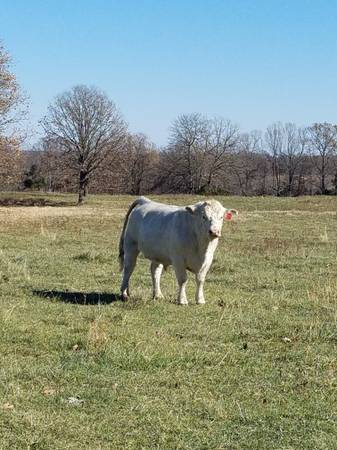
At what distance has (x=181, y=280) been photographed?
40.3ft

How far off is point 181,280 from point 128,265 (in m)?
1.57

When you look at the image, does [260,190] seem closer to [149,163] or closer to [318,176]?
[318,176]

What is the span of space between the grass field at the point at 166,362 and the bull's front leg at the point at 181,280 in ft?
1.21

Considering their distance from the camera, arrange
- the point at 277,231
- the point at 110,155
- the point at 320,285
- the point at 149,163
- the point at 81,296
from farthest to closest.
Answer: the point at 149,163 → the point at 110,155 → the point at 277,231 → the point at 320,285 → the point at 81,296

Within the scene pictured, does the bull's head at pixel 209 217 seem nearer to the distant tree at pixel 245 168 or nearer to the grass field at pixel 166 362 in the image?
the grass field at pixel 166 362

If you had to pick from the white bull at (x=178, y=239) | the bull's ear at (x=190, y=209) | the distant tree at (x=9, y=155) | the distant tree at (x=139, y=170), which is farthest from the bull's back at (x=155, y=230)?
the distant tree at (x=139, y=170)

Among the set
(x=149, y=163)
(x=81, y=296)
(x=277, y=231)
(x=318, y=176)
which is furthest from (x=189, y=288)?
(x=318, y=176)

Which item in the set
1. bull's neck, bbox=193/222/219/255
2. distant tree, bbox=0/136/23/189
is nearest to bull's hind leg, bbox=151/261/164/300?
bull's neck, bbox=193/222/219/255

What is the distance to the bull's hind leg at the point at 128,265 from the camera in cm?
1298

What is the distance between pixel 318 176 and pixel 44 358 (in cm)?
10794

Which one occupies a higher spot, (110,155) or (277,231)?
(110,155)

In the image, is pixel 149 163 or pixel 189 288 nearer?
pixel 189 288

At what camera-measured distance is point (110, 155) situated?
67.9 metres

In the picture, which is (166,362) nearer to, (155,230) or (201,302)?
(201,302)
